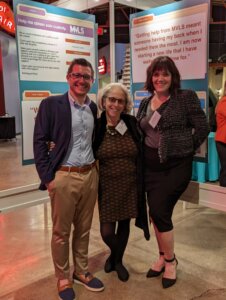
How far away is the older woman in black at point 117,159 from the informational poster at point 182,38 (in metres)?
0.71

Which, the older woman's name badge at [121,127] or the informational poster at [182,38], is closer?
the older woman's name badge at [121,127]

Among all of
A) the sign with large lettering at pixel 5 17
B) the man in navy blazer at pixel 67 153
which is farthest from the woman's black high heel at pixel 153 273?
the sign with large lettering at pixel 5 17

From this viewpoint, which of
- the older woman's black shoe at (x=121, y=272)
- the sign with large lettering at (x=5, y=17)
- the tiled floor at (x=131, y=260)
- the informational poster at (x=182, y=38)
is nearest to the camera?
the tiled floor at (x=131, y=260)

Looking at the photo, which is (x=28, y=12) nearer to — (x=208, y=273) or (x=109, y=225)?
(x=109, y=225)

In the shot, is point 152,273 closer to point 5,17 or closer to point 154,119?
point 154,119

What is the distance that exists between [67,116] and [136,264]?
141 cm

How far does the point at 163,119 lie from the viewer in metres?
2.07

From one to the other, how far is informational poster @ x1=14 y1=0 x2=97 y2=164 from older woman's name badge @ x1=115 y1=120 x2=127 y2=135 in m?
1.01

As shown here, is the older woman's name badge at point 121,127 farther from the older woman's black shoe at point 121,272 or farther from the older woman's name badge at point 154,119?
the older woman's black shoe at point 121,272

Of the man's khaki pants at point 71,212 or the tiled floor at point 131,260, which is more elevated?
the man's khaki pants at point 71,212

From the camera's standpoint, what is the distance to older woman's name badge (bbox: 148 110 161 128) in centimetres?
209

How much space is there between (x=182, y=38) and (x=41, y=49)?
121 centimetres

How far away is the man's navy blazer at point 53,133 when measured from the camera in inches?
76.7

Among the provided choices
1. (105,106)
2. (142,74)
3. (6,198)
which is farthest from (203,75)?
(6,198)
